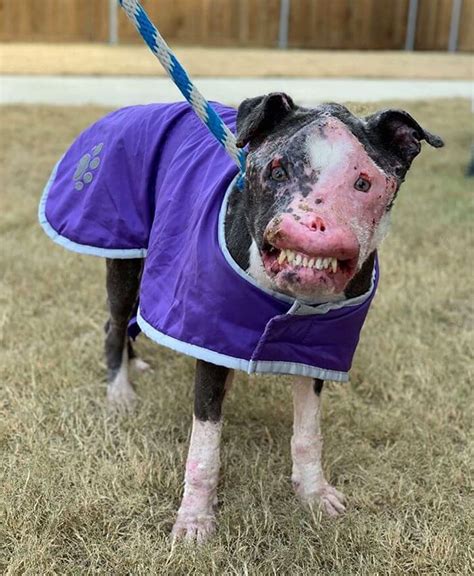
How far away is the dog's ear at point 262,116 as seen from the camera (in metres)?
1.96

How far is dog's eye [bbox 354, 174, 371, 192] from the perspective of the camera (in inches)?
71.0

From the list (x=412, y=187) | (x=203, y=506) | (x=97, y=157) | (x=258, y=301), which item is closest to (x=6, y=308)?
(x=97, y=157)

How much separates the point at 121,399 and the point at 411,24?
17.3 m

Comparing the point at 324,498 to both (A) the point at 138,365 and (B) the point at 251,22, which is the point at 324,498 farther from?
(B) the point at 251,22

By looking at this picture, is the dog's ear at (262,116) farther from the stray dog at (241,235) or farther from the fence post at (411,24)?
the fence post at (411,24)

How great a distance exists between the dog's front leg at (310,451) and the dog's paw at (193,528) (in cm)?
35

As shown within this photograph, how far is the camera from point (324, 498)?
101 inches

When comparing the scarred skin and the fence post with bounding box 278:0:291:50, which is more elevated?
the scarred skin

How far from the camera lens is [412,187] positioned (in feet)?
21.8

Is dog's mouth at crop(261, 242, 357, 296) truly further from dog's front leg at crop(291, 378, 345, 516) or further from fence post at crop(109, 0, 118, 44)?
fence post at crop(109, 0, 118, 44)

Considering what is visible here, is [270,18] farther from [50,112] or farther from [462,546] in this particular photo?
[462,546]

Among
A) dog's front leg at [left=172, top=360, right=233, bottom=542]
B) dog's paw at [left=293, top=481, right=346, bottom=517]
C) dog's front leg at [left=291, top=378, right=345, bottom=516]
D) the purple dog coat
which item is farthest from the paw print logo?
dog's paw at [left=293, top=481, right=346, bottom=517]

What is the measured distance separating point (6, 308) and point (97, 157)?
138 centimetres

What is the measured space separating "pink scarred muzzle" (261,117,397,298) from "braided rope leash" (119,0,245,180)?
0.31 m
